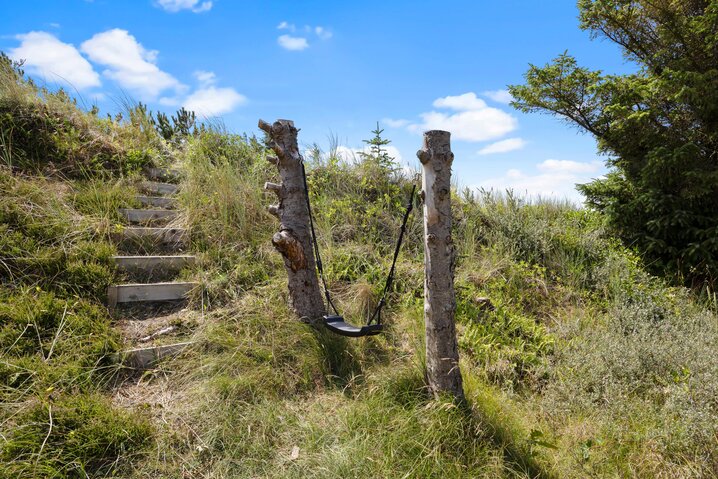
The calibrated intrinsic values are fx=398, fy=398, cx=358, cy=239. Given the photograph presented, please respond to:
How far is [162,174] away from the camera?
6465 mm

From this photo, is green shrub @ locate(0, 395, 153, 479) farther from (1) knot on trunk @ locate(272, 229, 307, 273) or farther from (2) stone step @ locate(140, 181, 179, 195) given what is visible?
(2) stone step @ locate(140, 181, 179, 195)

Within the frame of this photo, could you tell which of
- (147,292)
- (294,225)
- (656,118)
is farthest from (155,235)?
(656,118)

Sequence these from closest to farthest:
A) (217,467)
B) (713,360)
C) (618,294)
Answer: (217,467)
(713,360)
(618,294)

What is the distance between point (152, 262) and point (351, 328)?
2.74 m

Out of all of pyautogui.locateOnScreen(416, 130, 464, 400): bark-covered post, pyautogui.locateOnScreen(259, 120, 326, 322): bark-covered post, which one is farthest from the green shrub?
pyautogui.locateOnScreen(416, 130, 464, 400): bark-covered post

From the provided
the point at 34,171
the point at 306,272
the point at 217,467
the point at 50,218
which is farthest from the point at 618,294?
the point at 34,171

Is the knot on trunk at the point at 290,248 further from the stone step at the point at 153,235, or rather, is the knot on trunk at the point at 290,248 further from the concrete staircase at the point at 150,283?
the stone step at the point at 153,235

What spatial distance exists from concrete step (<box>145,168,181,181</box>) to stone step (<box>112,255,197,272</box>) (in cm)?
229

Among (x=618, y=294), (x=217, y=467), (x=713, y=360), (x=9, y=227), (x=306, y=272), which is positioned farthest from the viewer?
(x=618, y=294)

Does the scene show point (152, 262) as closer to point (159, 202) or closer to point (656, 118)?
point (159, 202)

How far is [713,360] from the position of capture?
314 centimetres

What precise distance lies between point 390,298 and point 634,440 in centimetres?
232

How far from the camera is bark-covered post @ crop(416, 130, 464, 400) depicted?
8.60ft

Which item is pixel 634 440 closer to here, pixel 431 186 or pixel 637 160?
pixel 431 186
